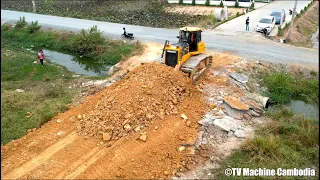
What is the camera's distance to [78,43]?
22672mm

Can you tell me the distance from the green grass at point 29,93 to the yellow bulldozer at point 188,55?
16.9ft

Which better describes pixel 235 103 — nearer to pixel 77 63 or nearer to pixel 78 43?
pixel 77 63

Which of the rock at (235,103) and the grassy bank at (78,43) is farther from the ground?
the grassy bank at (78,43)

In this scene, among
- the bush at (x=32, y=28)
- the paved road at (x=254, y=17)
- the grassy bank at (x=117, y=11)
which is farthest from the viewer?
the grassy bank at (x=117, y=11)

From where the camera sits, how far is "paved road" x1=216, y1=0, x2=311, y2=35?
2486 cm

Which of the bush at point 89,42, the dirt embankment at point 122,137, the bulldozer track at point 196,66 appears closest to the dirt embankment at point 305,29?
the bulldozer track at point 196,66

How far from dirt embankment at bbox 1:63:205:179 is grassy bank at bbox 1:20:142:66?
7931mm

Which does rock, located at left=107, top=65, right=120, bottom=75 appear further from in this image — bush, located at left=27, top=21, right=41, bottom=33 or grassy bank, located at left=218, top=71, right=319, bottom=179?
bush, located at left=27, top=21, right=41, bottom=33

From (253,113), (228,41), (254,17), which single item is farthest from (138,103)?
(254,17)

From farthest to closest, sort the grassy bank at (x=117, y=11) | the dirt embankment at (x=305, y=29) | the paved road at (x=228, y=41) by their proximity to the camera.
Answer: the grassy bank at (x=117, y=11) → the dirt embankment at (x=305, y=29) → the paved road at (x=228, y=41)

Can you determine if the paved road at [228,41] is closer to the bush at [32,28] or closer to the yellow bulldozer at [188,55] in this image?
the bush at [32,28]

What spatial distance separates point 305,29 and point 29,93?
24.5m

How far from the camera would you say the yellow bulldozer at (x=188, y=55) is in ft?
44.9

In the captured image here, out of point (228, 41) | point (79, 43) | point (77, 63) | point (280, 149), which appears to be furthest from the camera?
point (79, 43)
